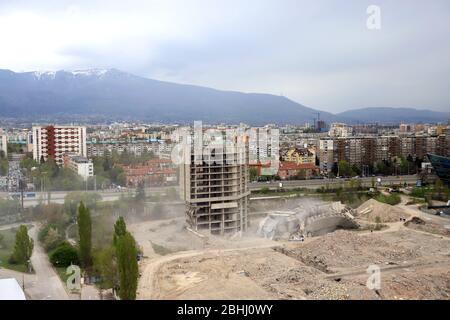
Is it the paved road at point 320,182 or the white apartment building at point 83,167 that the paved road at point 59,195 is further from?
the paved road at point 320,182

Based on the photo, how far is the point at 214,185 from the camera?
756 centimetres

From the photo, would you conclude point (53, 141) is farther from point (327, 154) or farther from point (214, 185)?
point (327, 154)

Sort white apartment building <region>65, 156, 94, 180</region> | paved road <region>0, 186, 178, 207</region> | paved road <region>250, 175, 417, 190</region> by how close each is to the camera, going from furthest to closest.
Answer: paved road <region>250, 175, 417, 190</region>, white apartment building <region>65, 156, 94, 180</region>, paved road <region>0, 186, 178, 207</region>

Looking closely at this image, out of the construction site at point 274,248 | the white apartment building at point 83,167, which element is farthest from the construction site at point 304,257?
the white apartment building at point 83,167

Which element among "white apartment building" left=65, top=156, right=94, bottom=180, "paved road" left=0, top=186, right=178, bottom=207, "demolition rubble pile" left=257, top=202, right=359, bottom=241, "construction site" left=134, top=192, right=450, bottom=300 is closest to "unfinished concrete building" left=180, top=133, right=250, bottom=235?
"construction site" left=134, top=192, right=450, bottom=300

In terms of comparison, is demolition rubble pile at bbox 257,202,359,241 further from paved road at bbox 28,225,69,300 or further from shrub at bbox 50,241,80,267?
paved road at bbox 28,225,69,300

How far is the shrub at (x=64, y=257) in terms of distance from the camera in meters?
6.09

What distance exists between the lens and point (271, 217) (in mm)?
8203

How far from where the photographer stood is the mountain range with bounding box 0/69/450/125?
17.8m

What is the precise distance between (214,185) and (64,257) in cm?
239

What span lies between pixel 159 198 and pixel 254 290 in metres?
5.26

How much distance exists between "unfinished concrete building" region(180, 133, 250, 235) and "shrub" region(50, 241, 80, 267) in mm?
1876

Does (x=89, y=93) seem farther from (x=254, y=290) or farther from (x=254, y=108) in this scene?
(x=254, y=290)
